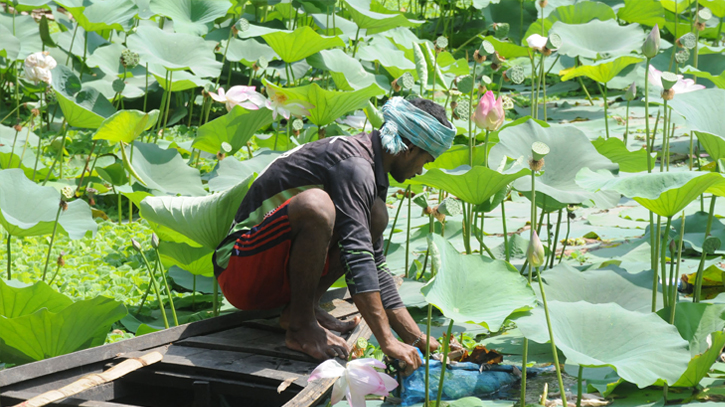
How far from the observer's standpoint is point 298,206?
2156mm

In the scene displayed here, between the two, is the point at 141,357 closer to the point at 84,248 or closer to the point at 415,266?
the point at 415,266

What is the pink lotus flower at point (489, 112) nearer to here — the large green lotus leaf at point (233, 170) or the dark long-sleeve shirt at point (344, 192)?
the dark long-sleeve shirt at point (344, 192)

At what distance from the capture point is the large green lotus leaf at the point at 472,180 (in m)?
2.19

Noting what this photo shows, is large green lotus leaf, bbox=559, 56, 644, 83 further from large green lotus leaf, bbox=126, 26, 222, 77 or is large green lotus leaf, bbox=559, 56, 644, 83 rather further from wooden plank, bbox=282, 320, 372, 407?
wooden plank, bbox=282, 320, 372, 407

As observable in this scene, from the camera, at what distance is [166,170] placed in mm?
3434

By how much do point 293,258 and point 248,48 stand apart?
2.95 m

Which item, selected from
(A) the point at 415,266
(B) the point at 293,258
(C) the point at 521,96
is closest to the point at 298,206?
(B) the point at 293,258

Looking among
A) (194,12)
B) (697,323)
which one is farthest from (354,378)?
(194,12)

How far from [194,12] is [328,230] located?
10.7 ft

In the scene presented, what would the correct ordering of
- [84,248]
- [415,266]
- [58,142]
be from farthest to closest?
[58,142] → [84,248] → [415,266]

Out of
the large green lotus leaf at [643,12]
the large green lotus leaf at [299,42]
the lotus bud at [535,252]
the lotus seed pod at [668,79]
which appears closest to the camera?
the lotus bud at [535,252]

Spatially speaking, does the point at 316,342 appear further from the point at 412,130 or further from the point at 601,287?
the point at 601,287

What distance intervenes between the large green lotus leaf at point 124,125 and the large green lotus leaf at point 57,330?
1.01 metres

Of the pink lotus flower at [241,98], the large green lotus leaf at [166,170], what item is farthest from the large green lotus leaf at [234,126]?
the large green lotus leaf at [166,170]
